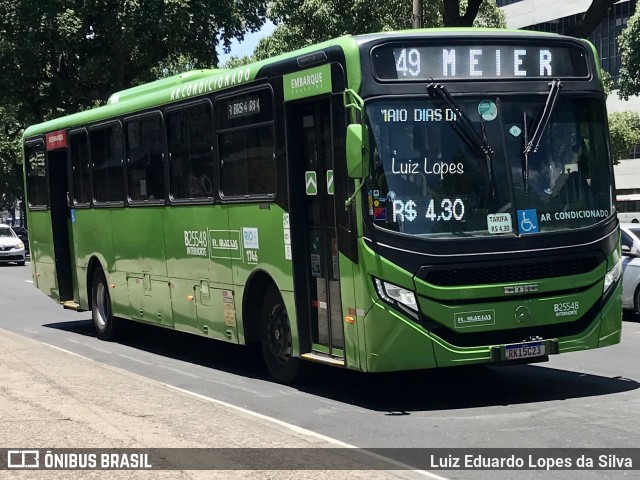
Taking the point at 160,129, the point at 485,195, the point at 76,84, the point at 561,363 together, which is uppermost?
the point at 76,84

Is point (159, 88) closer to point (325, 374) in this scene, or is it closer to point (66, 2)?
point (325, 374)

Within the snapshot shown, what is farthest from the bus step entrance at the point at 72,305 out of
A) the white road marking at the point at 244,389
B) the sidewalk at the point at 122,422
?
the white road marking at the point at 244,389

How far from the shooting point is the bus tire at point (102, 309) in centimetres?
1709

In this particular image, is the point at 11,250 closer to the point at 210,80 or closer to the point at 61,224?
the point at 61,224

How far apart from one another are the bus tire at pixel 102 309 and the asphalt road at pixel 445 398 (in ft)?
3.46

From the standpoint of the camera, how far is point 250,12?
45.4m

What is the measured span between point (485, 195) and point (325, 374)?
351 centimetres

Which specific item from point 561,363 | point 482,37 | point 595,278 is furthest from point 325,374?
point 482,37

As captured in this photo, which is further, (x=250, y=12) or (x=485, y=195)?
(x=250, y=12)

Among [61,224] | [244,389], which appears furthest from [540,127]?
[61,224]

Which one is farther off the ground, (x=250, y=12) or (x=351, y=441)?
(x=250, y=12)

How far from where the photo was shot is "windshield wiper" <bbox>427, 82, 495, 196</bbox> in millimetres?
9859

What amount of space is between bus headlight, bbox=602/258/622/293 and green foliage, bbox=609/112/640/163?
40962 millimetres

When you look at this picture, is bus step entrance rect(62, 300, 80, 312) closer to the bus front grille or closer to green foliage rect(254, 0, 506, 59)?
the bus front grille
